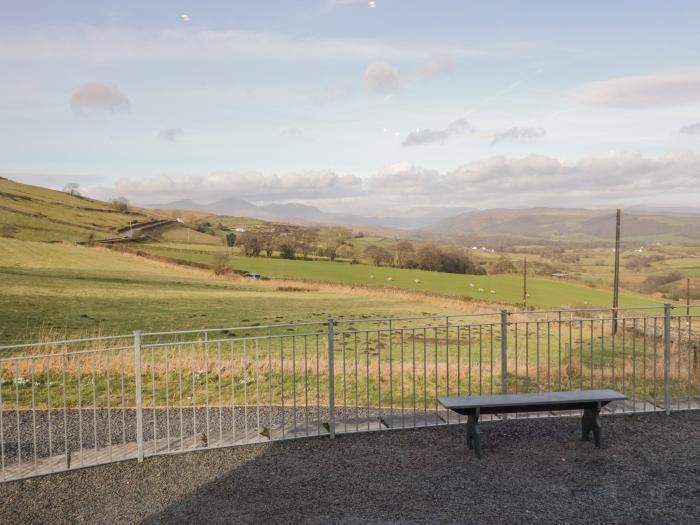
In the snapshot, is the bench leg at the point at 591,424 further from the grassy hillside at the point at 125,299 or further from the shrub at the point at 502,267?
the shrub at the point at 502,267

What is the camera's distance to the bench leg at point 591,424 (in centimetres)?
750

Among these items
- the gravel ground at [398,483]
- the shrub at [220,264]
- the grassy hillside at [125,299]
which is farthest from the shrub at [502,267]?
the gravel ground at [398,483]

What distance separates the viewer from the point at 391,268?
62.9 metres

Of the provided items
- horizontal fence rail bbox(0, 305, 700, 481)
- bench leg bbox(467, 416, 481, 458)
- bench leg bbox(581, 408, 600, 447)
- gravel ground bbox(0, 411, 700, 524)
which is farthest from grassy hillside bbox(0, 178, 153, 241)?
bench leg bbox(581, 408, 600, 447)

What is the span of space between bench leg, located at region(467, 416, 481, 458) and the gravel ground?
145 mm

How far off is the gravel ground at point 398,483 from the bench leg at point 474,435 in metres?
0.15

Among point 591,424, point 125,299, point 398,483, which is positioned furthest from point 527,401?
point 125,299

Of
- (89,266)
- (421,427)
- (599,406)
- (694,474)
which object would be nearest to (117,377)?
(421,427)

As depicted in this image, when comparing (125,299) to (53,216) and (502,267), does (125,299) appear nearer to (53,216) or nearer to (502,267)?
(53,216)

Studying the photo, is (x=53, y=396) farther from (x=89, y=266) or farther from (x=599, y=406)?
(x=89, y=266)

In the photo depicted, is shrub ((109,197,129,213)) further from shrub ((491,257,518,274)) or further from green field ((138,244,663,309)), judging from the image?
shrub ((491,257,518,274))

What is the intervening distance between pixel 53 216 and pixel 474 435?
71462 millimetres

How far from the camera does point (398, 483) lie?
21.2ft

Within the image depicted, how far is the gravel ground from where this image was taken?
5.78 metres
